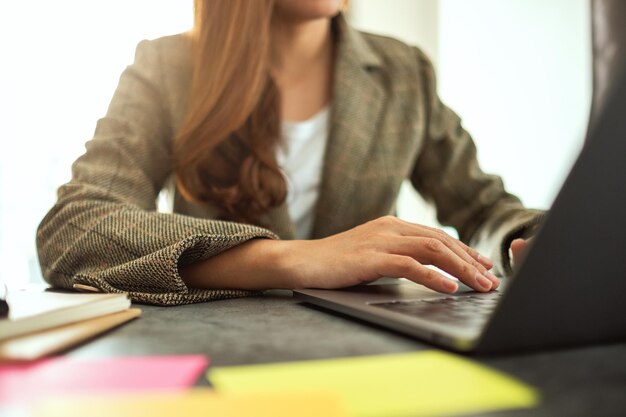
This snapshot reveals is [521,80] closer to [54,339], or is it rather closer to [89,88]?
[89,88]

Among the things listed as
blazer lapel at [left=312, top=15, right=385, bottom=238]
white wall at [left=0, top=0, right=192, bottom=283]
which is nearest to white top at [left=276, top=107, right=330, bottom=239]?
blazer lapel at [left=312, top=15, right=385, bottom=238]

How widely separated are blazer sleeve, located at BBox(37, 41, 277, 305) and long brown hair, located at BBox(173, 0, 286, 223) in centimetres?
8

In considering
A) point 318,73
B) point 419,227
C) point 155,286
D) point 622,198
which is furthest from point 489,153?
point 622,198

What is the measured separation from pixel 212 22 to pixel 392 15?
1682 mm

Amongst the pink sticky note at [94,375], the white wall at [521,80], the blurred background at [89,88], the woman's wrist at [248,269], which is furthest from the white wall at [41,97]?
the pink sticky note at [94,375]

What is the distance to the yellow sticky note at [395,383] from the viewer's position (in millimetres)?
213

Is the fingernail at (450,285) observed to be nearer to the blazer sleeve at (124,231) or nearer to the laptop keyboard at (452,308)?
the laptop keyboard at (452,308)

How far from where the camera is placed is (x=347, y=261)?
55 cm

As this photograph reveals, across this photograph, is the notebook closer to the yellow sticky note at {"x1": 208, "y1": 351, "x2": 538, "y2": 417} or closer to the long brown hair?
the yellow sticky note at {"x1": 208, "y1": 351, "x2": 538, "y2": 417}

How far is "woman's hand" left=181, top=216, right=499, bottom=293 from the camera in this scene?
533 mm

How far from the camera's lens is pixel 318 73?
116 cm

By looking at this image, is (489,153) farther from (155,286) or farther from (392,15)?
(155,286)

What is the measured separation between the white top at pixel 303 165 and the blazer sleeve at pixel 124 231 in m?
0.25

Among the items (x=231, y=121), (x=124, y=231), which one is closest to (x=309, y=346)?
(x=124, y=231)
